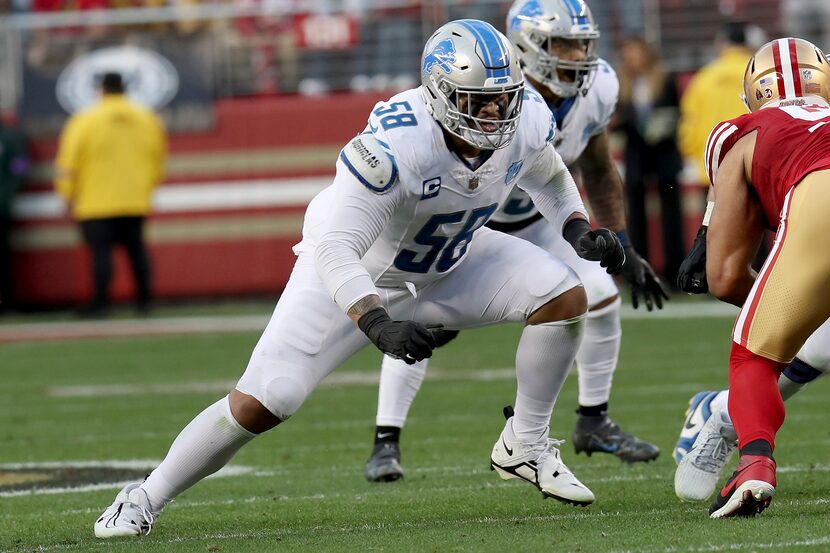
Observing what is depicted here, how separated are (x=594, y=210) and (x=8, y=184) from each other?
8.77 m

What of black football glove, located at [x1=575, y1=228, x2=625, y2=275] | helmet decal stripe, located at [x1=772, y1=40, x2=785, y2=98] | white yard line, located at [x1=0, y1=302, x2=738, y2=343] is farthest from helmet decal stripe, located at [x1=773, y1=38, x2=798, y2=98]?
white yard line, located at [x1=0, y1=302, x2=738, y2=343]

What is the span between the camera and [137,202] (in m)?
12.9

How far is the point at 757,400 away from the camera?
4.36 meters

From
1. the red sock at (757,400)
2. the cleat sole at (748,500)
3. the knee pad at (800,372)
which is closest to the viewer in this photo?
the cleat sole at (748,500)

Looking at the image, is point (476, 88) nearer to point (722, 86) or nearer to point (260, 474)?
point (260, 474)

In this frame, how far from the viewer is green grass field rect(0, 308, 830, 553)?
4.39 metres

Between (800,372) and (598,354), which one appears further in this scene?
(598,354)

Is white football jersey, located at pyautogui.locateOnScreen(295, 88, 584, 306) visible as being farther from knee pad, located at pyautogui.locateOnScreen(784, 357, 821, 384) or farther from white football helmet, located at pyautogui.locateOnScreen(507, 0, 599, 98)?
knee pad, located at pyautogui.locateOnScreen(784, 357, 821, 384)

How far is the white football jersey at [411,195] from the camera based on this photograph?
448 centimetres

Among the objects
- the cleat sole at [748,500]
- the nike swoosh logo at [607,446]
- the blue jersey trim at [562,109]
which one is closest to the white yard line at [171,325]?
the nike swoosh logo at [607,446]

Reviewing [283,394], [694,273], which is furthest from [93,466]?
[694,273]

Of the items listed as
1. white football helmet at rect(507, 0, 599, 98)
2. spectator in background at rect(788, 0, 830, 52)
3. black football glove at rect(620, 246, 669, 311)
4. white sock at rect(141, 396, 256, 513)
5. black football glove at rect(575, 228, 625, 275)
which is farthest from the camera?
spectator in background at rect(788, 0, 830, 52)

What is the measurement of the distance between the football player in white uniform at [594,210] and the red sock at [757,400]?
1.23 metres

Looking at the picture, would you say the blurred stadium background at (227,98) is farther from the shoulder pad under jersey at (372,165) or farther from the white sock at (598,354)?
the shoulder pad under jersey at (372,165)
